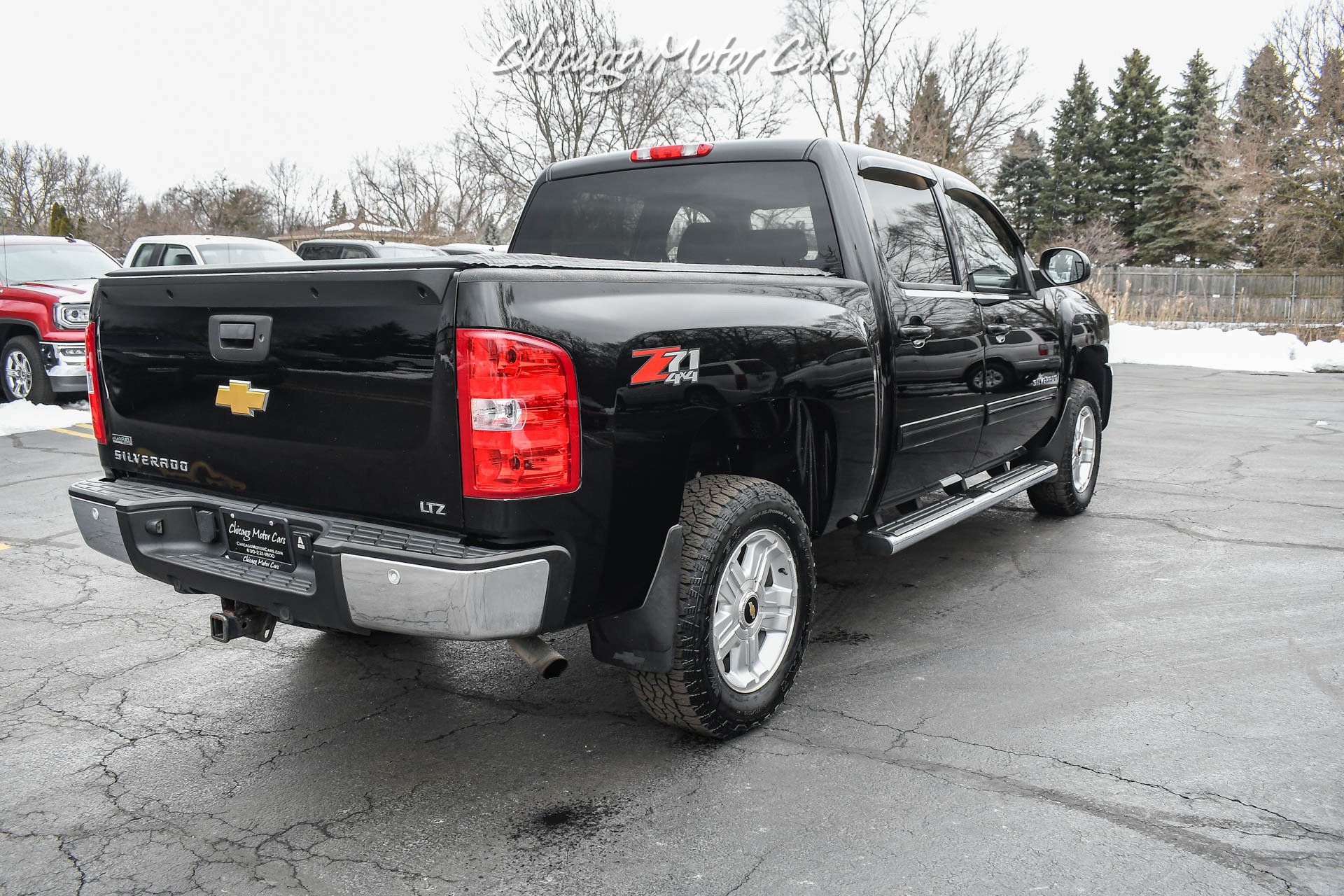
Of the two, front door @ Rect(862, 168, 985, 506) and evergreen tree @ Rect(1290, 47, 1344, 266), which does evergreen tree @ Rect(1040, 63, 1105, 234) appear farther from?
front door @ Rect(862, 168, 985, 506)

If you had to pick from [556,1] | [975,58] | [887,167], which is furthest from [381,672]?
[975,58]

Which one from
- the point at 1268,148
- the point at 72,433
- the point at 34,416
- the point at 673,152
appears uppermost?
the point at 1268,148

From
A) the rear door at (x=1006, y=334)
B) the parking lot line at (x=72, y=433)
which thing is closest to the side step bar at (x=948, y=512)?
the rear door at (x=1006, y=334)

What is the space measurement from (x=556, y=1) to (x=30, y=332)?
63.8ft

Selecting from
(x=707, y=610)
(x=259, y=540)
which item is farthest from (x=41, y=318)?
(x=707, y=610)

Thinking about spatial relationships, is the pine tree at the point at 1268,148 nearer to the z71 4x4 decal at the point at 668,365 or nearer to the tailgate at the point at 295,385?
the z71 4x4 decal at the point at 668,365

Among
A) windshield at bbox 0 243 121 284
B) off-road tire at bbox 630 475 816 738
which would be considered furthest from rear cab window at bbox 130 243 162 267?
off-road tire at bbox 630 475 816 738

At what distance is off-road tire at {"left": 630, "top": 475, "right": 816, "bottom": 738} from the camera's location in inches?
120

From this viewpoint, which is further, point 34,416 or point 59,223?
point 59,223

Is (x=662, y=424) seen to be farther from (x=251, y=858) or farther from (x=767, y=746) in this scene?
(x=251, y=858)

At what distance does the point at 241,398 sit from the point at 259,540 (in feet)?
1.41

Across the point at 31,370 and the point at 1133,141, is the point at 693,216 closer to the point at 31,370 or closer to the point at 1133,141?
the point at 31,370

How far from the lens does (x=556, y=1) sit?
2716 centimetres

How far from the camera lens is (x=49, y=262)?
1223cm
